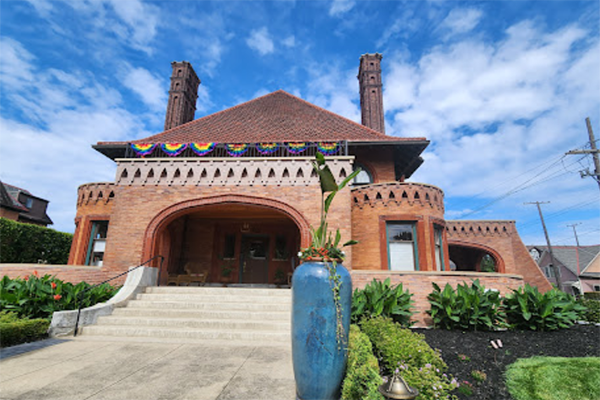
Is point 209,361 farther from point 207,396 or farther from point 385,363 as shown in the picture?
point 385,363

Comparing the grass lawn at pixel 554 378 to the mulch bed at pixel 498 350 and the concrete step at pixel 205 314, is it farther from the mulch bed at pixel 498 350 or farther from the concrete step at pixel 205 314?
the concrete step at pixel 205 314

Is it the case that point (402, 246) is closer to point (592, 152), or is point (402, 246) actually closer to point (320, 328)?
point (320, 328)

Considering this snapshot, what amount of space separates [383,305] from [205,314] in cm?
455

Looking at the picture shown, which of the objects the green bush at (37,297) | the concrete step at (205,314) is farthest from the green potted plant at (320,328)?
the green bush at (37,297)

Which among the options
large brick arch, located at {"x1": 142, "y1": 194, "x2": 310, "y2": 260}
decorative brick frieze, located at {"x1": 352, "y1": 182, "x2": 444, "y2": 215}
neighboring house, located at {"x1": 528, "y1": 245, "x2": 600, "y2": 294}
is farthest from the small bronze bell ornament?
neighboring house, located at {"x1": 528, "y1": 245, "x2": 600, "y2": 294}

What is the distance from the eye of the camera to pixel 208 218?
47.4 feet

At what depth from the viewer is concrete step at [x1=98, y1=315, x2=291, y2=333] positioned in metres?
6.79

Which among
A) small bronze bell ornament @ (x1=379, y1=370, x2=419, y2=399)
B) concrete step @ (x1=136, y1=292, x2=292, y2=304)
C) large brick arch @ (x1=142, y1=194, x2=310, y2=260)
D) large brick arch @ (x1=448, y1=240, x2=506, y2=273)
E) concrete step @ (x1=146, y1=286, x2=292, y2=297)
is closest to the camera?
small bronze bell ornament @ (x1=379, y1=370, x2=419, y2=399)

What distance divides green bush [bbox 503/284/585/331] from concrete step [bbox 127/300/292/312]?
5.38m

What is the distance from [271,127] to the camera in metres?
15.0

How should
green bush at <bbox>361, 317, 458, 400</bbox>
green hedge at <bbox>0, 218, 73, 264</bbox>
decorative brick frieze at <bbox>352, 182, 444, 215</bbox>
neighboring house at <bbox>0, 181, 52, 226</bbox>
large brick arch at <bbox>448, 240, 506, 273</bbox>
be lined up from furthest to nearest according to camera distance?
neighboring house at <bbox>0, 181, 52, 226</bbox> < large brick arch at <bbox>448, 240, 506, 273</bbox> < green hedge at <bbox>0, 218, 73, 264</bbox> < decorative brick frieze at <bbox>352, 182, 444, 215</bbox> < green bush at <bbox>361, 317, 458, 400</bbox>

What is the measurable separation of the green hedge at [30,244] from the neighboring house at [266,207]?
4.47 meters

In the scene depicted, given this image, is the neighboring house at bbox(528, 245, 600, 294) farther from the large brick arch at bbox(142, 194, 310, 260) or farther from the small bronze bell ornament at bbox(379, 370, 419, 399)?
the small bronze bell ornament at bbox(379, 370, 419, 399)

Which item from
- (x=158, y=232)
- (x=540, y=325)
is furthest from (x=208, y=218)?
(x=540, y=325)
